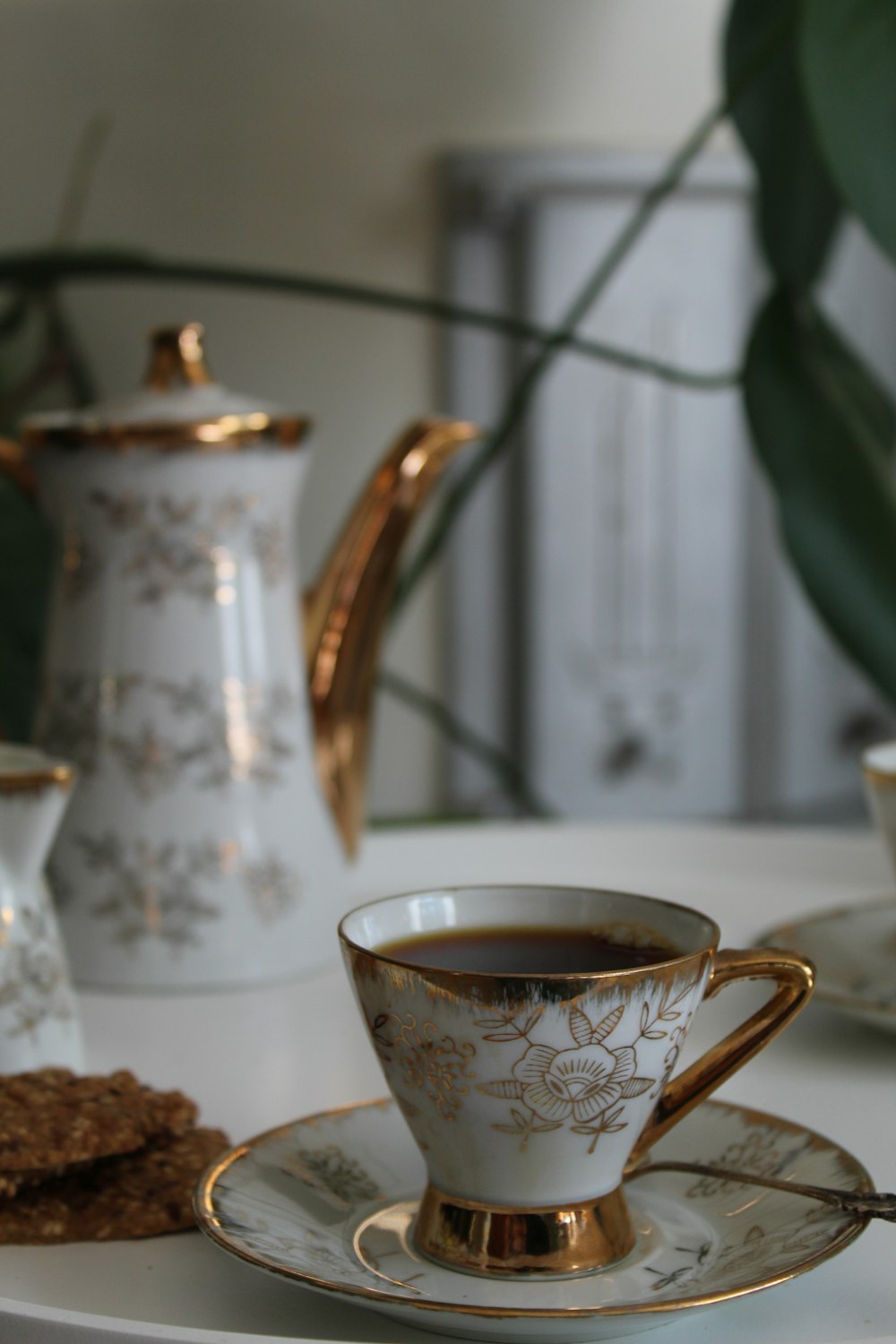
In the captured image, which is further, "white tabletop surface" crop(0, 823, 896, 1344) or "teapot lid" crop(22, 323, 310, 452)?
"teapot lid" crop(22, 323, 310, 452)

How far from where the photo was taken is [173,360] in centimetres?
44

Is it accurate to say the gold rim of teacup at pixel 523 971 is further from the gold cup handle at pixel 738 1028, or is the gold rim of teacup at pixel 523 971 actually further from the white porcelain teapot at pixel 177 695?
the white porcelain teapot at pixel 177 695

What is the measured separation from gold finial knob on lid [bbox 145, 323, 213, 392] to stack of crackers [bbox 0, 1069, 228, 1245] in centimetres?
22

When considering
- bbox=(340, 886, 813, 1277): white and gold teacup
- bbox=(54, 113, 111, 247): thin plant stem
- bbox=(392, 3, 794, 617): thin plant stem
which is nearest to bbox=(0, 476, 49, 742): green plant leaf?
bbox=(392, 3, 794, 617): thin plant stem

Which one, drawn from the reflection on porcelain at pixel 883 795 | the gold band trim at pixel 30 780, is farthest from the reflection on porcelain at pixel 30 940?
the reflection on porcelain at pixel 883 795

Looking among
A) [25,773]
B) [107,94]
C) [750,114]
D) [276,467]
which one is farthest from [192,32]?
[25,773]

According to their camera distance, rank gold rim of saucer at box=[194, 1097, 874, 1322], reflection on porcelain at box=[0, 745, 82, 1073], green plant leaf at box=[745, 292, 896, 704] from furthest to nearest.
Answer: green plant leaf at box=[745, 292, 896, 704] → reflection on porcelain at box=[0, 745, 82, 1073] → gold rim of saucer at box=[194, 1097, 874, 1322]

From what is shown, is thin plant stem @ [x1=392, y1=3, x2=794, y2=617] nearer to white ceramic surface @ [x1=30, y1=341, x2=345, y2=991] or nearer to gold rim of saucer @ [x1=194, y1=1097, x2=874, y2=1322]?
white ceramic surface @ [x1=30, y1=341, x2=345, y2=991]

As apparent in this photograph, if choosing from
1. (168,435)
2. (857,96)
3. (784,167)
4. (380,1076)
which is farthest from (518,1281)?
(784,167)

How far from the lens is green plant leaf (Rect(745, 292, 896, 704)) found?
1.81 ft

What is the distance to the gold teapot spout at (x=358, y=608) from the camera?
467mm

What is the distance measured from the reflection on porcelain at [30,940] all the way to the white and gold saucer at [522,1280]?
0.07 m

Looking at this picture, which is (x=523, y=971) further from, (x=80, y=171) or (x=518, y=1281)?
(x=80, y=171)

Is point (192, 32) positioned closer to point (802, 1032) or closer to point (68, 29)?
point (68, 29)
